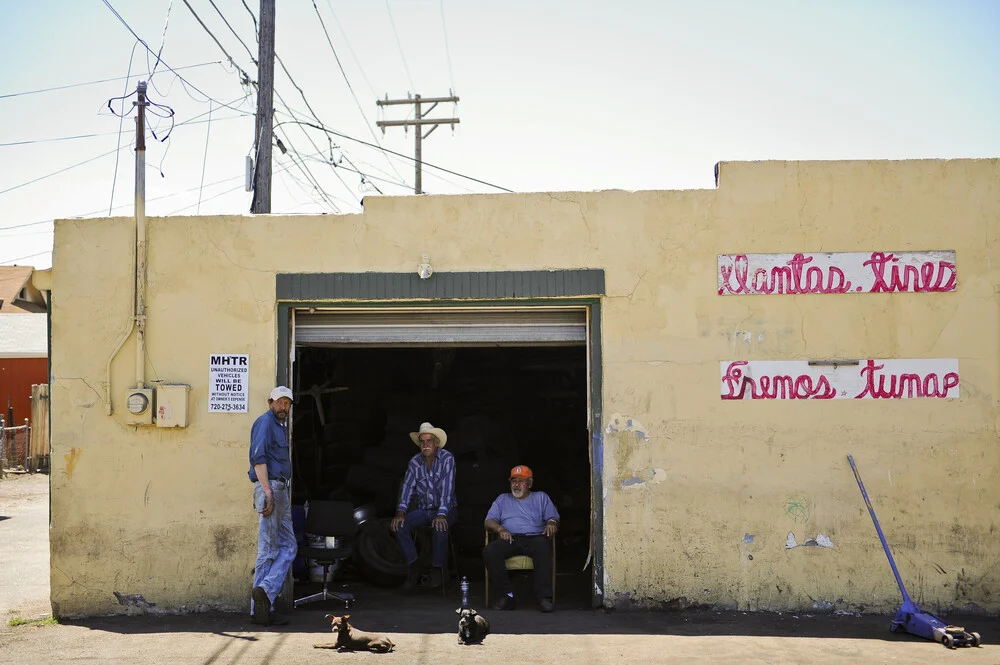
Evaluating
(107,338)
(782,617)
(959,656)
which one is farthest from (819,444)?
(107,338)

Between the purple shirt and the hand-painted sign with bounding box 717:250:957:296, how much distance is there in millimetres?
2426

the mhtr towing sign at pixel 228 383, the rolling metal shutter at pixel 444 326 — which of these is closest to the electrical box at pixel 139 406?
the mhtr towing sign at pixel 228 383

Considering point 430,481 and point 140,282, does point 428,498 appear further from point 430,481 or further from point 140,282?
point 140,282

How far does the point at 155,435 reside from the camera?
809 centimetres

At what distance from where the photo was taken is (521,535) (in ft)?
27.0

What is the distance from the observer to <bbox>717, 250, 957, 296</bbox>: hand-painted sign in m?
7.78

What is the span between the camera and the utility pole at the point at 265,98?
Answer: 12438mm

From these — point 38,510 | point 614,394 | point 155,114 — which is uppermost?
point 155,114

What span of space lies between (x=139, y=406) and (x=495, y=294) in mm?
3132

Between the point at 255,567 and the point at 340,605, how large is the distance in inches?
35.9

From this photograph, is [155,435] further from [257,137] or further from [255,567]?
[257,137]

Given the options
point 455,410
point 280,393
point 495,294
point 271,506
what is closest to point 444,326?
point 495,294

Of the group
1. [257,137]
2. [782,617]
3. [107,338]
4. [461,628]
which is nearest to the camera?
[461,628]

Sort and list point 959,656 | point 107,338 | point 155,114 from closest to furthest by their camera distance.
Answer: point 959,656
point 107,338
point 155,114
